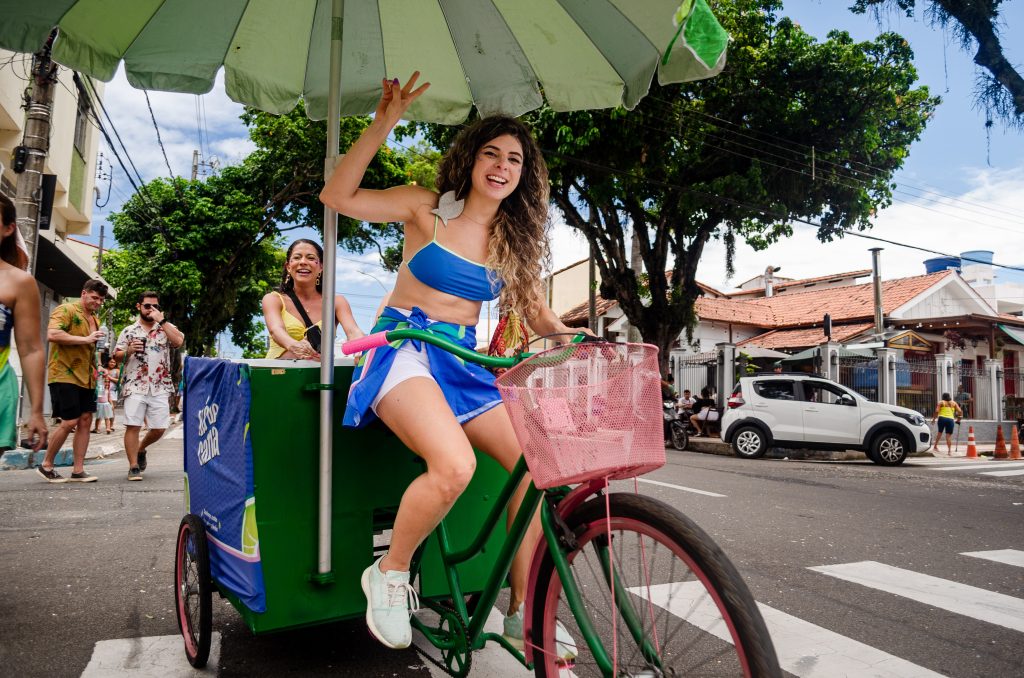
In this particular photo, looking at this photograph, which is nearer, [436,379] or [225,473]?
[436,379]

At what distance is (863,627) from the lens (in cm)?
340

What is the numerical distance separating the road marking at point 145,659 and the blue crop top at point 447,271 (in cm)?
164

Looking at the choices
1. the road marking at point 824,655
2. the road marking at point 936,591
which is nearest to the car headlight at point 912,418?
the road marking at point 936,591

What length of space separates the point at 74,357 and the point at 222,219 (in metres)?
16.6

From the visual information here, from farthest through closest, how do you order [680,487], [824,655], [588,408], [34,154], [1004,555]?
[34,154] < [680,487] < [1004,555] < [824,655] < [588,408]

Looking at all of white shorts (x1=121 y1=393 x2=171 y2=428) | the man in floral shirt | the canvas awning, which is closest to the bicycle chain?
the man in floral shirt

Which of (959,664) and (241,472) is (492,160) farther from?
(959,664)

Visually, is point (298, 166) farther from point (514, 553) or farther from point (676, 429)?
point (514, 553)

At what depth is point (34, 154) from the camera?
8.30 m

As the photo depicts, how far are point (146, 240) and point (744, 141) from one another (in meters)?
18.3

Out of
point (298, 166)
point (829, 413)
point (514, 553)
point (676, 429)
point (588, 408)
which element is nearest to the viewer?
point (588, 408)

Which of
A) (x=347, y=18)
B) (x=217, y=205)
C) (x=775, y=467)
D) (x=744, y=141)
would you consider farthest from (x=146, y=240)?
(x=347, y=18)

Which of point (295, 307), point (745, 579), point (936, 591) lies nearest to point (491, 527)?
point (745, 579)

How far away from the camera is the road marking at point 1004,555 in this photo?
4.94m
